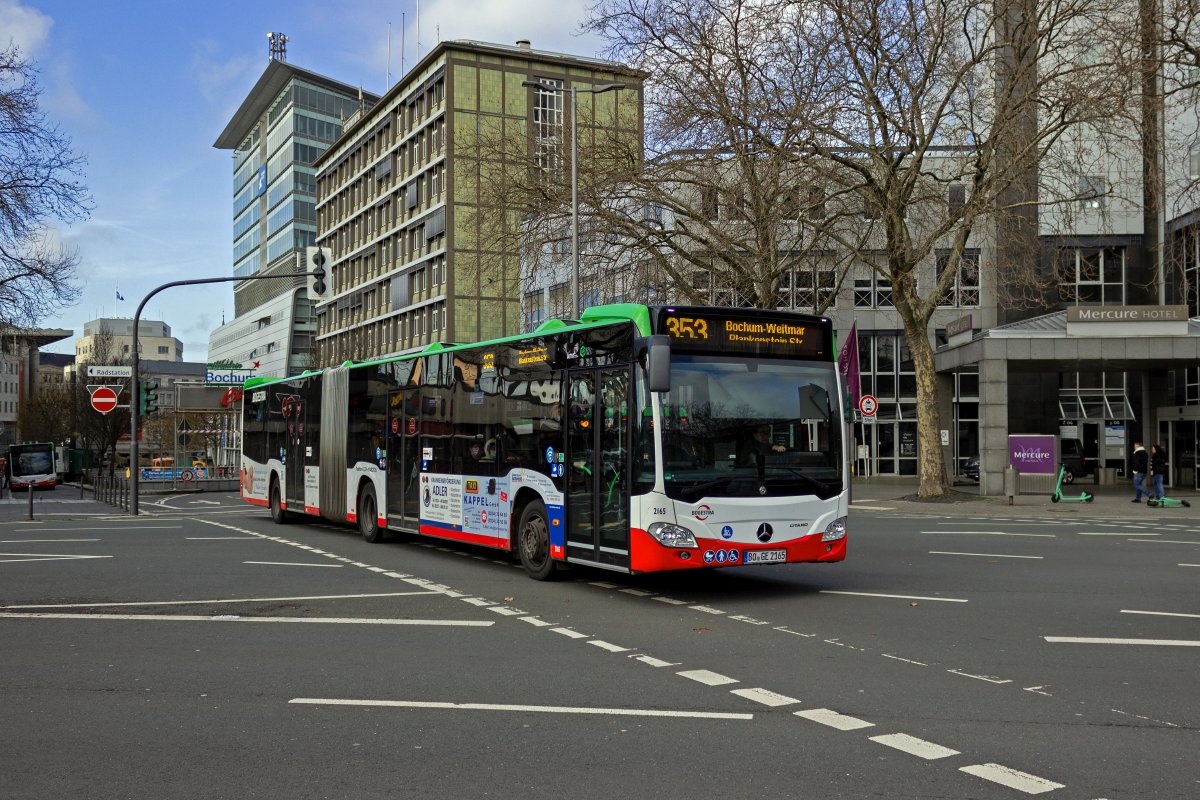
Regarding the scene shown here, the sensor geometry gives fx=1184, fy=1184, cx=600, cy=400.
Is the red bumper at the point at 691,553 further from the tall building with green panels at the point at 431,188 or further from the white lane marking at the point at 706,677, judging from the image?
the tall building with green panels at the point at 431,188

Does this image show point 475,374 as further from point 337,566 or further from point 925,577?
point 925,577

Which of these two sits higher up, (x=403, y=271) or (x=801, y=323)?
(x=403, y=271)

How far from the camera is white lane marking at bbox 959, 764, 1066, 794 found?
546cm

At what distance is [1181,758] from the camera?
5.97m

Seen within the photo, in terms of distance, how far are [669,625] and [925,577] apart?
4.78 m

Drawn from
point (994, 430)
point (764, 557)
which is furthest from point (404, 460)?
point (994, 430)

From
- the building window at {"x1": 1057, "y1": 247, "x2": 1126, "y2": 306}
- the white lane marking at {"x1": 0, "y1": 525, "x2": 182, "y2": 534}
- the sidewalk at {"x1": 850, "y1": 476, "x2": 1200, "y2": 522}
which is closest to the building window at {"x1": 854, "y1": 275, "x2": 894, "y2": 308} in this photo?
the building window at {"x1": 1057, "y1": 247, "x2": 1126, "y2": 306}

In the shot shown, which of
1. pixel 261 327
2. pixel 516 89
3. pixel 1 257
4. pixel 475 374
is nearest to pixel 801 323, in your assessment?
pixel 475 374

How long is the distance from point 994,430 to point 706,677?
2773 centimetres

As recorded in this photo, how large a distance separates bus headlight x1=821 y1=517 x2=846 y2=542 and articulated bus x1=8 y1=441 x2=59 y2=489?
209 ft

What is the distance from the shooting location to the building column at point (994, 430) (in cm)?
3378

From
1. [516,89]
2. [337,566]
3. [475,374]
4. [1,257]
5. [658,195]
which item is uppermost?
[516,89]

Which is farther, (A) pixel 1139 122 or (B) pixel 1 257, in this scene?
(B) pixel 1 257

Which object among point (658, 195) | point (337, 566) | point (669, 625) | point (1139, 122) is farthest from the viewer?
point (658, 195)
